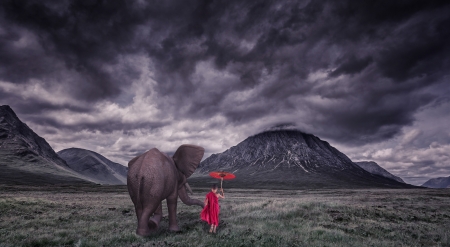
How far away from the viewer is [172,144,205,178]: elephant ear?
10734 mm

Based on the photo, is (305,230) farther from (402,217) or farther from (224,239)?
(402,217)

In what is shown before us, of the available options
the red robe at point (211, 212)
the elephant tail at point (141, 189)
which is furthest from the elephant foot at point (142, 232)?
the red robe at point (211, 212)

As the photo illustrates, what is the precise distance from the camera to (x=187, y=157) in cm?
1074

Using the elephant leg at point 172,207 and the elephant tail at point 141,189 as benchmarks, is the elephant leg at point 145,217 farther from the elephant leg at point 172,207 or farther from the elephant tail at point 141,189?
the elephant leg at point 172,207

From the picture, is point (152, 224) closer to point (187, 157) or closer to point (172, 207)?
point (172, 207)

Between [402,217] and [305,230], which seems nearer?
[305,230]

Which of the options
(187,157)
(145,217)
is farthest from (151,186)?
(187,157)

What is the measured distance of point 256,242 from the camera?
325 inches

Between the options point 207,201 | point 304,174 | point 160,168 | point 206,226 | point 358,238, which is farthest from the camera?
point 304,174

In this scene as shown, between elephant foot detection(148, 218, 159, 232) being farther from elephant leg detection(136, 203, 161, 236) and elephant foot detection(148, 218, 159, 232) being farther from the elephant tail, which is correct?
the elephant tail

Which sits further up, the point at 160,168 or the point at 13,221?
the point at 160,168

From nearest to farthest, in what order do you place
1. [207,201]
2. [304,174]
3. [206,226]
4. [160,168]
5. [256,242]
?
[256,242] → [160,168] → [207,201] → [206,226] → [304,174]

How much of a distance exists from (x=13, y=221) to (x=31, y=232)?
12.4 feet

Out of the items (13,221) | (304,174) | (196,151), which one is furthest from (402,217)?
(304,174)
